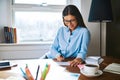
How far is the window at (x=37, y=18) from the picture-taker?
2965 millimetres

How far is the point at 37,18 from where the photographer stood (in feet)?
9.94

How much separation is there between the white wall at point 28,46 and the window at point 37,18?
6.2 inches

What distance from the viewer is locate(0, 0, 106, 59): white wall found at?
107 inches

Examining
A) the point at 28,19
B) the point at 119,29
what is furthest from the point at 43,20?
the point at 119,29

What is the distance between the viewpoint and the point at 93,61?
69.8 inches

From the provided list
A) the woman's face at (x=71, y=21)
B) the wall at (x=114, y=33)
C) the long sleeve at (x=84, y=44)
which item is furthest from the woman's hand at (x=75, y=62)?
the wall at (x=114, y=33)

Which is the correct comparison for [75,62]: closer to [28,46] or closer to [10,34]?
[28,46]

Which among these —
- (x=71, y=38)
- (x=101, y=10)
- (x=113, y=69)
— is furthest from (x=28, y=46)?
(x=113, y=69)

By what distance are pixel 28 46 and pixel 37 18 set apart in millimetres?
524

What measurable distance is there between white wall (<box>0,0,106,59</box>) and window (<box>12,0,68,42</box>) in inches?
6.2

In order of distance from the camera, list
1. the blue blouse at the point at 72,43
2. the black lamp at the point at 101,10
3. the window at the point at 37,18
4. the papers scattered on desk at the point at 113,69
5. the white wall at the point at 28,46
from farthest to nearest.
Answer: the window at the point at 37,18
the white wall at the point at 28,46
the black lamp at the point at 101,10
the blue blouse at the point at 72,43
the papers scattered on desk at the point at 113,69

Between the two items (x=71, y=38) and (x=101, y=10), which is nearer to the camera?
(x=71, y=38)

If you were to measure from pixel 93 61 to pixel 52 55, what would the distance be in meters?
0.51

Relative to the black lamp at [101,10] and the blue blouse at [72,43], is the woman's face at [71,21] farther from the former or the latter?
the black lamp at [101,10]
